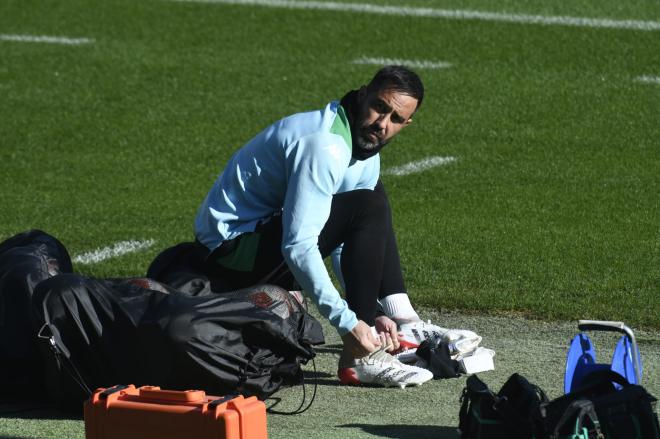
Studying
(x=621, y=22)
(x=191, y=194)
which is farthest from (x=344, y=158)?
(x=621, y=22)

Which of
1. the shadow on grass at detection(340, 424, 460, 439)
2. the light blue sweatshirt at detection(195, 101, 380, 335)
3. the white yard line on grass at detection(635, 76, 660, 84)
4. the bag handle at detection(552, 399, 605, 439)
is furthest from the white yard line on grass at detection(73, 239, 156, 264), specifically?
the white yard line on grass at detection(635, 76, 660, 84)

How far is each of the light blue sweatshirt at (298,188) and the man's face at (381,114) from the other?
0.07 metres

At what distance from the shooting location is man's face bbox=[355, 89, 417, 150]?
522cm

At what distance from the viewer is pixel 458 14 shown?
1319 cm

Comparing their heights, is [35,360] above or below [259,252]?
below

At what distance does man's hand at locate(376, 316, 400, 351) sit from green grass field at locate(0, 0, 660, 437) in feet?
0.84

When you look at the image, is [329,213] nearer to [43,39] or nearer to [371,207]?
[371,207]

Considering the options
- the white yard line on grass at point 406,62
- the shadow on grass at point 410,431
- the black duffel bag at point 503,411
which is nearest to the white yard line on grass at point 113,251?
the shadow on grass at point 410,431

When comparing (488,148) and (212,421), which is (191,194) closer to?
(488,148)

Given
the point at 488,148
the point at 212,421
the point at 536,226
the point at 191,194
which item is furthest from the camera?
the point at 488,148

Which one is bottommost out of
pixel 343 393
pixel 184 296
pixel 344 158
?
pixel 343 393

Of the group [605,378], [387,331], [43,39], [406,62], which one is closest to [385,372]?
[387,331]

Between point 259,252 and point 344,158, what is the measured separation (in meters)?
0.58

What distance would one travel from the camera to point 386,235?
5.62 meters
